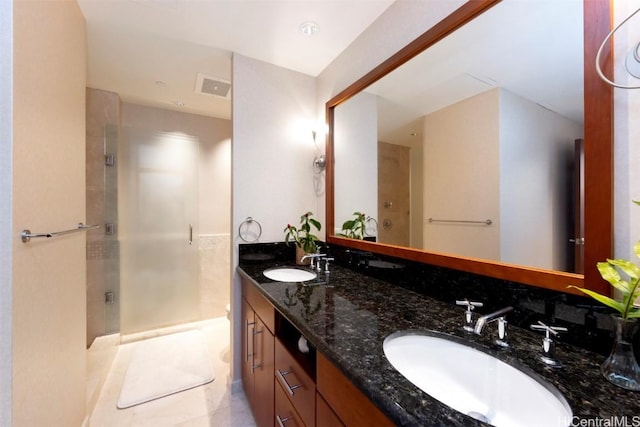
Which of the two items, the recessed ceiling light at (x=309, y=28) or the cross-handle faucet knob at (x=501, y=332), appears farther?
the recessed ceiling light at (x=309, y=28)

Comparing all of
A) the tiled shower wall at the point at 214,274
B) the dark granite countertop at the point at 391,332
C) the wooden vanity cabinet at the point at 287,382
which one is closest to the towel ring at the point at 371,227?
the dark granite countertop at the point at 391,332

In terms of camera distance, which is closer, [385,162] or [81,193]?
[81,193]

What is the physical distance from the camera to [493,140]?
101 centimetres

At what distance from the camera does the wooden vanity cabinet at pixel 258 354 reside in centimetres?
123

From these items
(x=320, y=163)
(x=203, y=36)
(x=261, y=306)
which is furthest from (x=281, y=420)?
(x=203, y=36)

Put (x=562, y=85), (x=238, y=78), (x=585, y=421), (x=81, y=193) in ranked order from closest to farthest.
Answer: (x=585, y=421) → (x=562, y=85) → (x=81, y=193) → (x=238, y=78)

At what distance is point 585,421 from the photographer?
1.56ft

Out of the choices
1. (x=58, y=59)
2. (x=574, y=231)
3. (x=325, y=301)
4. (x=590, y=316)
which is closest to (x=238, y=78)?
(x=58, y=59)

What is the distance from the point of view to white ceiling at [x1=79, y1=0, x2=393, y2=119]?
1445 millimetres

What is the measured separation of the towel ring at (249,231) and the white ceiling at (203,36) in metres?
1.25

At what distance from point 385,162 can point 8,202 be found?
160cm

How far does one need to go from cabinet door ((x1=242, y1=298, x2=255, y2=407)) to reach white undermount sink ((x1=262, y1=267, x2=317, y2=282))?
0.25 meters

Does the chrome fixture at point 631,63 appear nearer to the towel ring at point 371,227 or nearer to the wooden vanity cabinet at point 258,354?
the towel ring at point 371,227

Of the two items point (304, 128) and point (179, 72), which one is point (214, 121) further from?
point (304, 128)
